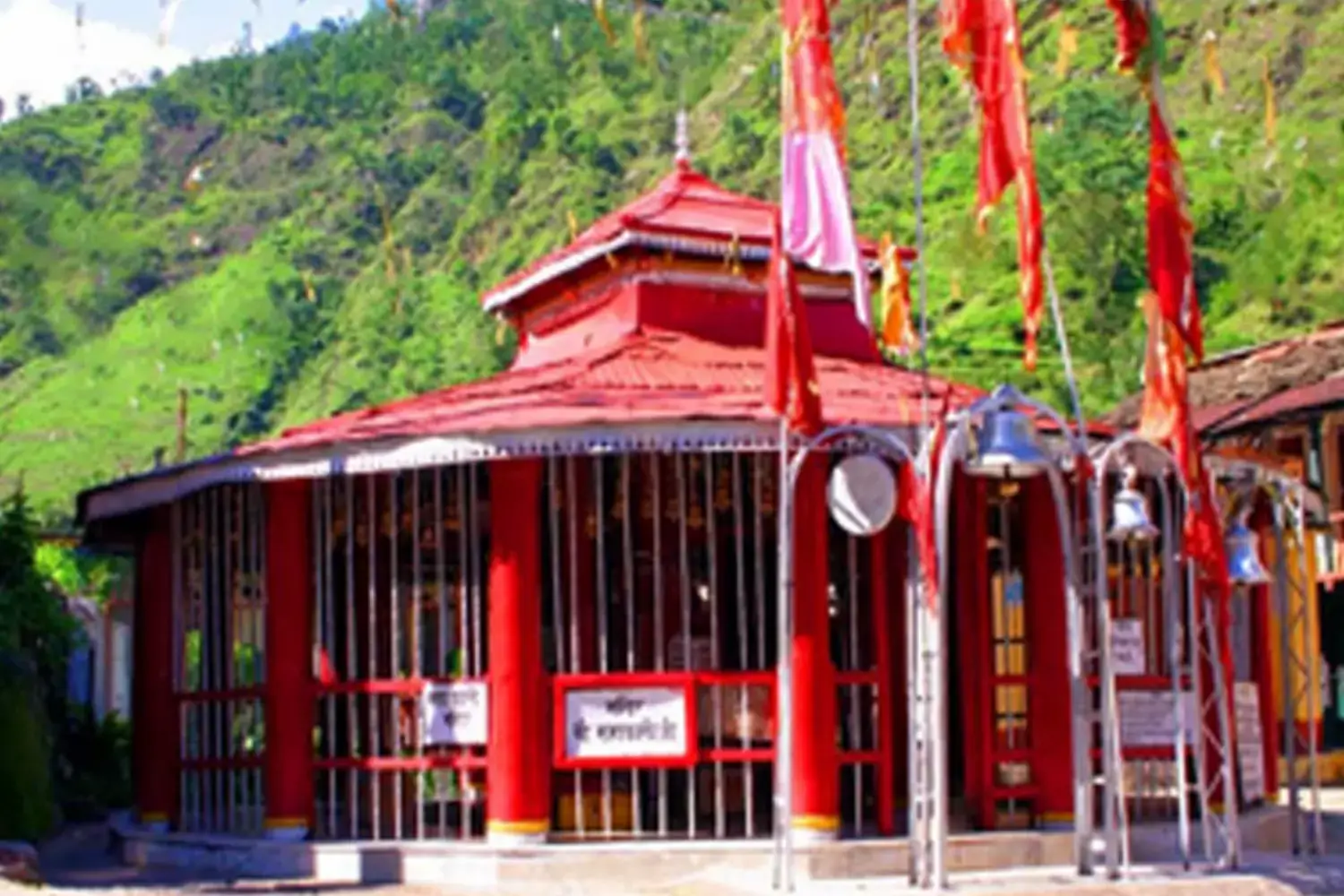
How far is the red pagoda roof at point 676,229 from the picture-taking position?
1947 centimetres

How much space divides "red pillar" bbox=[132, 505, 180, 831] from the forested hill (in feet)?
139

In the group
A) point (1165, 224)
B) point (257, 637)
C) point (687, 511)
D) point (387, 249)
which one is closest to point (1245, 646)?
point (687, 511)

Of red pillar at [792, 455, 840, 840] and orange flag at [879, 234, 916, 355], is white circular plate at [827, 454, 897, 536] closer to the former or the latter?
orange flag at [879, 234, 916, 355]

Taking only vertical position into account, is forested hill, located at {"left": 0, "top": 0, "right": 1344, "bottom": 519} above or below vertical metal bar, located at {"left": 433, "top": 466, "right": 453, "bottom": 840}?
above

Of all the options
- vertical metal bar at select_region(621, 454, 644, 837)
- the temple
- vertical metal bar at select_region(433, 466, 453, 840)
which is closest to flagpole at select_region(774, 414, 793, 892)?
the temple

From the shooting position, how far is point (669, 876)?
15859 mm

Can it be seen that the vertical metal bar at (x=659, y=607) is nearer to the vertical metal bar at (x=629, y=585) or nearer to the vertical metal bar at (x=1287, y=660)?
the vertical metal bar at (x=629, y=585)

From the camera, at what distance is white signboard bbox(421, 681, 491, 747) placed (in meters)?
16.7

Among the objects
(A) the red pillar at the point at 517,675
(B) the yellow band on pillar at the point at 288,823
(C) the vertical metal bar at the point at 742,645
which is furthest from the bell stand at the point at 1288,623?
(B) the yellow band on pillar at the point at 288,823

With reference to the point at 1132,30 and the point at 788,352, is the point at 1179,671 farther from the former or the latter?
the point at 1132,30

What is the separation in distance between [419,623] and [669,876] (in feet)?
9.49

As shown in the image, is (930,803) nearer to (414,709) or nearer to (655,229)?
(414,709)

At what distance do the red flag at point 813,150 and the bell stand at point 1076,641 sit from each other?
1221mm

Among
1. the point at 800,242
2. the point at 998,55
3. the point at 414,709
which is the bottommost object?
the point at 414,709
